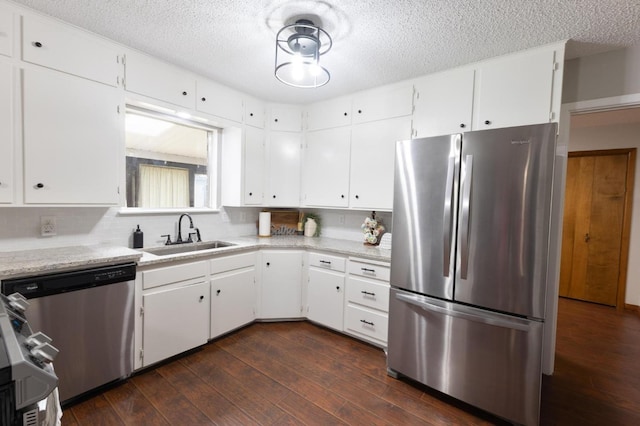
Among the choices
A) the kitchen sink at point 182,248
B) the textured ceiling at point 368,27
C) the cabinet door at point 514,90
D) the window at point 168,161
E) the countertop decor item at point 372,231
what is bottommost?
the kitchen sink at point 182,248

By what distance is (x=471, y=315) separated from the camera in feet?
6.17

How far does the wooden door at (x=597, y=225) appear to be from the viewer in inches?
156

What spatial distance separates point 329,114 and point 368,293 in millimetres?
2069

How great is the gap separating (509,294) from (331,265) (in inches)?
63.2

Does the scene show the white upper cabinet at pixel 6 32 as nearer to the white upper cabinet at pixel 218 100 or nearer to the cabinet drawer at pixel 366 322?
the white upper cabinet at pixel 218 100

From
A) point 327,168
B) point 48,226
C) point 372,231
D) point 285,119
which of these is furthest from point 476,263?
point 48,226

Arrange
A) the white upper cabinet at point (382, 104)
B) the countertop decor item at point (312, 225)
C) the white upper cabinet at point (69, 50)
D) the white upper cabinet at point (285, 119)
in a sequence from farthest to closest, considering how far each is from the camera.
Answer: the countertop decor item at point (312, 225)
the white upper cabinet at point (285, 119)
the white upper cabinet at point (382, 104)
the white upper cabinet at point (69, 50)

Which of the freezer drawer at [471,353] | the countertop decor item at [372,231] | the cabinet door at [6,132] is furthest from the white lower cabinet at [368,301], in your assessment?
the cabinet door at [6,132]

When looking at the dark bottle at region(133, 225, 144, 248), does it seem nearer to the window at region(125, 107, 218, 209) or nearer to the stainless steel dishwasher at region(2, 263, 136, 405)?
the window at region(125, 107, 218, 209)

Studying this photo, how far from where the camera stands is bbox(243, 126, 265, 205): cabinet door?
10.8ft

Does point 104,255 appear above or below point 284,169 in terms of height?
below

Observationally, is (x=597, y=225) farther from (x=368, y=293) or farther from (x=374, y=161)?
A: (x=368, y=293)

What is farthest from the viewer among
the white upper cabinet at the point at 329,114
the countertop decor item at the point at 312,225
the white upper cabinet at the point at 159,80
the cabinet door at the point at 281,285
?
the countertop decor item at the point at 312,225

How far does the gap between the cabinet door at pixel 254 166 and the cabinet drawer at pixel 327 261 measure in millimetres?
974
